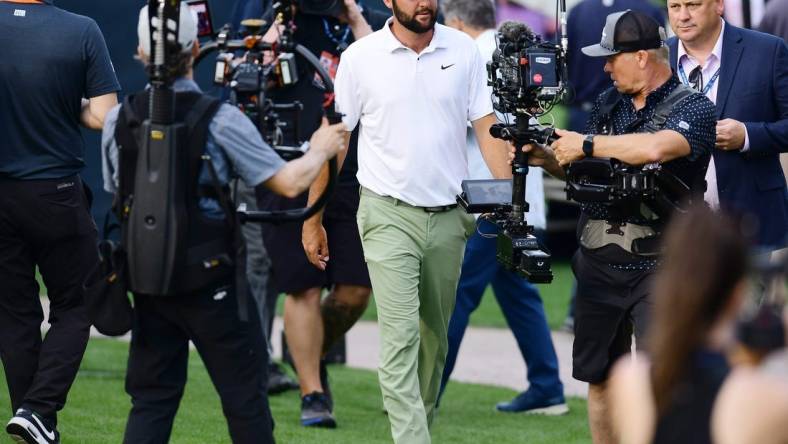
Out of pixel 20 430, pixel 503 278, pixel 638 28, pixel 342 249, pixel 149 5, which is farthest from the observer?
pixel 503 278

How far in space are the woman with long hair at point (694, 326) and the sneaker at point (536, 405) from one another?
4.82m

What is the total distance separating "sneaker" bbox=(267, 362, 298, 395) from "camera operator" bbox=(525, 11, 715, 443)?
8.79 feet

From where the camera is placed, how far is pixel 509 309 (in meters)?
8.19

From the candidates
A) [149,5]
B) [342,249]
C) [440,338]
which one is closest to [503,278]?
[342,249]

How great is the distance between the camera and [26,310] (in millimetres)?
6617

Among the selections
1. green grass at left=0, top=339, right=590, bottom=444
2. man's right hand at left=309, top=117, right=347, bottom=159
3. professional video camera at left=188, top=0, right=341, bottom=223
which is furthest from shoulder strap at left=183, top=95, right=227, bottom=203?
green grass at left=0, top=339, right=590, bottom=444

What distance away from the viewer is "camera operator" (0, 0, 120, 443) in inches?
254

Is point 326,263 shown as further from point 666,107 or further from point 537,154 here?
point 666,107

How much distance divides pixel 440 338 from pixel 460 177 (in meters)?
0.71

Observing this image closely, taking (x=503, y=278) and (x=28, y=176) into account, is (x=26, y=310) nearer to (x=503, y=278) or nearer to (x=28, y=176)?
(x=28, y=176)

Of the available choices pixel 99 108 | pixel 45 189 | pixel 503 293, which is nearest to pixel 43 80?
pixel 99 108

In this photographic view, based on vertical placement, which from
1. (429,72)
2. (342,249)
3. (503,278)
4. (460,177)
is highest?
(429,72)

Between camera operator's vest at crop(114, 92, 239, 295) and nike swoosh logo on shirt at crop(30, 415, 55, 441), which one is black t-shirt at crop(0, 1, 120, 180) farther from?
camera operator's vest at crop(114, 92, 239, 295)

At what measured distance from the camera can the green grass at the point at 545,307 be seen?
11.4 meters
